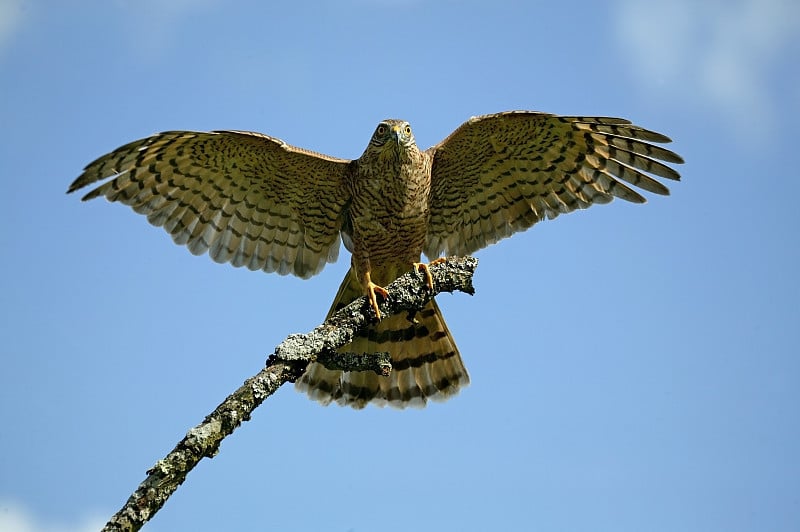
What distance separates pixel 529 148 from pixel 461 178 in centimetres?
58

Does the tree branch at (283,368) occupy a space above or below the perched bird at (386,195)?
below

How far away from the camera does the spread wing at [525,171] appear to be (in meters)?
6.02

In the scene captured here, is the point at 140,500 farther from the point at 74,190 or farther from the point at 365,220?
the point at 365,220

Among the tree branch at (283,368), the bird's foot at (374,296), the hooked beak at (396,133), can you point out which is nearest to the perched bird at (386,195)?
the hooked beak at (396,133)

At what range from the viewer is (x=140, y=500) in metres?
3.66

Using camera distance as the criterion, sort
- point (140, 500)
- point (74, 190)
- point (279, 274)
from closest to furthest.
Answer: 1. point (140, 500)
2. point (74, 190)
3. point (279, 274)

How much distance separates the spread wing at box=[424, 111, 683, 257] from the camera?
602 cm

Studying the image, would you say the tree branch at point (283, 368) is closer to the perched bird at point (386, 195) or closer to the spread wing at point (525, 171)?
the perched bird at point (386, 195)

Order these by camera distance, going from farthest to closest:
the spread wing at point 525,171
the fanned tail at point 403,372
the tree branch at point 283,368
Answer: the fanned tail at point 403,372 < the spread wing at point 525,171 < the tree branch at point 283,368

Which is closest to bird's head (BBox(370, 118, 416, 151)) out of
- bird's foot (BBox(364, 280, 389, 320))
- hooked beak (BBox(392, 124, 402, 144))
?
hooked beak (BBox(392, 124, 402, 144))

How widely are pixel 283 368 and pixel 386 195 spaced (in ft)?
6.81

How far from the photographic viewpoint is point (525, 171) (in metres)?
6.33

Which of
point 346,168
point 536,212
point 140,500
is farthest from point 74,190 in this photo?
point 536,212

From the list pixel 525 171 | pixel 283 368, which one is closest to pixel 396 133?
pixel 525 171
